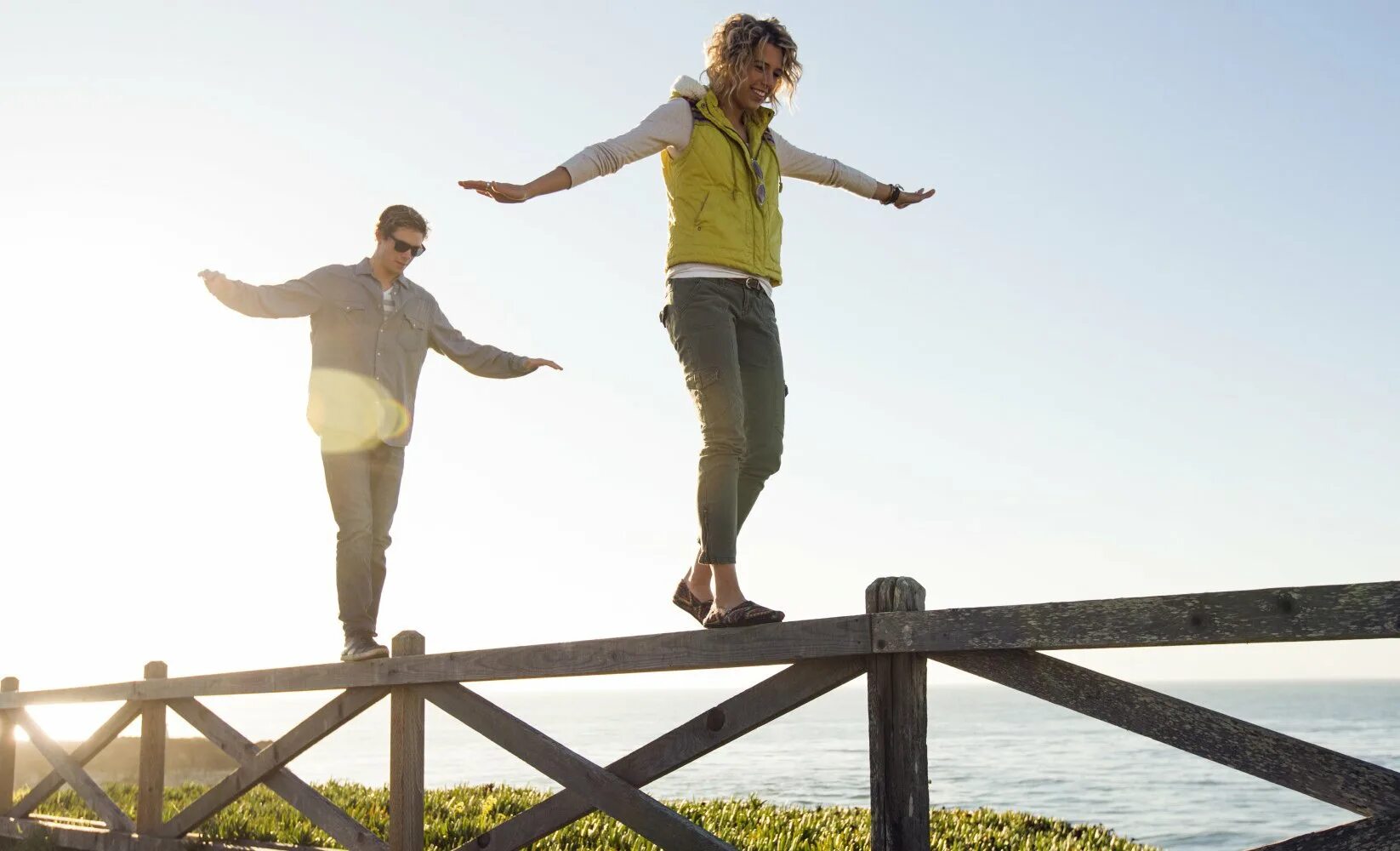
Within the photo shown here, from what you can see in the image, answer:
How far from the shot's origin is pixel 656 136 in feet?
16.6

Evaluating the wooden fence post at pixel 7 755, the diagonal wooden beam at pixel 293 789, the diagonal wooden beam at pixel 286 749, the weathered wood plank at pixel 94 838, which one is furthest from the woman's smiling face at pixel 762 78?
the wooden fence post at pixel 7 755

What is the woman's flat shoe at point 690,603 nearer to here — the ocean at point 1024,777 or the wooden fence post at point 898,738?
the wooden fence post at point 898,738

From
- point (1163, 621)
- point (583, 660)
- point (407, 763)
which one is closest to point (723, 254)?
point (583, 660)

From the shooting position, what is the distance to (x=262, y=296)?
6.67 m

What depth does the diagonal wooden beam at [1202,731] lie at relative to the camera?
3.24 m

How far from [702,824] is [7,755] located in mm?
6550

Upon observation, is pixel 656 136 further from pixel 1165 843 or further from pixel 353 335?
pixel 1165 843

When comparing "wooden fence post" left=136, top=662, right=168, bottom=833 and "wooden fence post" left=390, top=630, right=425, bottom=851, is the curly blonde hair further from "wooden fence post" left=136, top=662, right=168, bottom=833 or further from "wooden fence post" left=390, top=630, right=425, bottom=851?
"wooden fence post" left=136, top=662, right=168, bottom=833

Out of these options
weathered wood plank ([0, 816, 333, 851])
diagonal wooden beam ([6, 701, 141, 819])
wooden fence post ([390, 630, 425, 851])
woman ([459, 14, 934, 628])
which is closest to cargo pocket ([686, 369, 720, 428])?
woman ([459, 14, 934, 628])

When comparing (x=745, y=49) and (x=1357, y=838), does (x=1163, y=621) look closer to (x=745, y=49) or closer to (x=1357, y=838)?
(x=1357, y=838)

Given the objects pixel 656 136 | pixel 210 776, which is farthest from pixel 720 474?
pixel 210 776

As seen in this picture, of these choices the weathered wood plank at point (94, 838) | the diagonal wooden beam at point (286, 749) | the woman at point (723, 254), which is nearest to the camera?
the woman at point (723, 254)

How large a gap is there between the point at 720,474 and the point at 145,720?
5.79m

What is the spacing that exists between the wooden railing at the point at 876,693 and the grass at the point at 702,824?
204 cm
